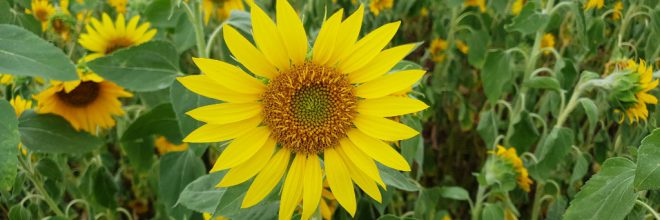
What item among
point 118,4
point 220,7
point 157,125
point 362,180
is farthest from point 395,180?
point 118,4

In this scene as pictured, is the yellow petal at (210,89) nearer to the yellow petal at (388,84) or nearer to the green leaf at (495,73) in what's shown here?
the yellow petal at (388,84)

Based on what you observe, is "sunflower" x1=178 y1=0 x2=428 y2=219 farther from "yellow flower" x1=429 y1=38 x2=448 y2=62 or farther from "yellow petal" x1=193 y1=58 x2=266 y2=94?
"yellow flower" x1=429 y1=38 x2=448 y2=62

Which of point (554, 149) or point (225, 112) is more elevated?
point (225, 112)

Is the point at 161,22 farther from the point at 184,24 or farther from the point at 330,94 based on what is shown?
the point at 330,94

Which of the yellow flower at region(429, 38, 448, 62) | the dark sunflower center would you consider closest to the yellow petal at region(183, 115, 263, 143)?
the dark sunflower center

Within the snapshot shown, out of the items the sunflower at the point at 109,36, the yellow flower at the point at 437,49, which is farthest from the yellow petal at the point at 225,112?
the yellow flower at the point at 437,49

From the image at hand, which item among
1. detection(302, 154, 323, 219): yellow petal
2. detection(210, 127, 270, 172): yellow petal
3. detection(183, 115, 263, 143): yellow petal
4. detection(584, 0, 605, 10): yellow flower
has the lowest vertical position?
detection(302, 154, 323, 219): yellow petal

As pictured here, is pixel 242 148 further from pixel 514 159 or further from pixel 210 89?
pixel 514 159
